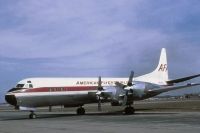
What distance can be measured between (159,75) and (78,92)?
36.7 ft

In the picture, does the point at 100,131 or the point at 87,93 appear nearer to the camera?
the point at 100,131

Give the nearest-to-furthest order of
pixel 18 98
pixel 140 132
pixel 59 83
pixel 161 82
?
pixel 140 132 → pixel 18 98 → pixel 59 83 → pixel 161 82

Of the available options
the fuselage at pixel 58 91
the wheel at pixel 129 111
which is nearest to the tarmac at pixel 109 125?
the fuselage at pixel 58 91

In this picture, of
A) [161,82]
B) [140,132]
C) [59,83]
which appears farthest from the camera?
[161,82]

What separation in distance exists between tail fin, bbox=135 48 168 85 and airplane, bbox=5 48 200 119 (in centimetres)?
333

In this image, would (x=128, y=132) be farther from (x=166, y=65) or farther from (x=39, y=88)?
(x=166, y=65)

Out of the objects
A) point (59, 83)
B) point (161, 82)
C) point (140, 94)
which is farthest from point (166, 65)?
point (59, 83)

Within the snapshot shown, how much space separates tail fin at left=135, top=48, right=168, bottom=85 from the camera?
135ft

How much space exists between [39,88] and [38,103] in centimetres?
134

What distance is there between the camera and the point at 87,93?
3556 cm

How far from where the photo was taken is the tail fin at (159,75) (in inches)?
1615

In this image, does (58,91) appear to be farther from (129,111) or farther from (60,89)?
(129,111)

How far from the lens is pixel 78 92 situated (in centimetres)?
3497

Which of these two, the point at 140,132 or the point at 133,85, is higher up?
the point at 133,85
